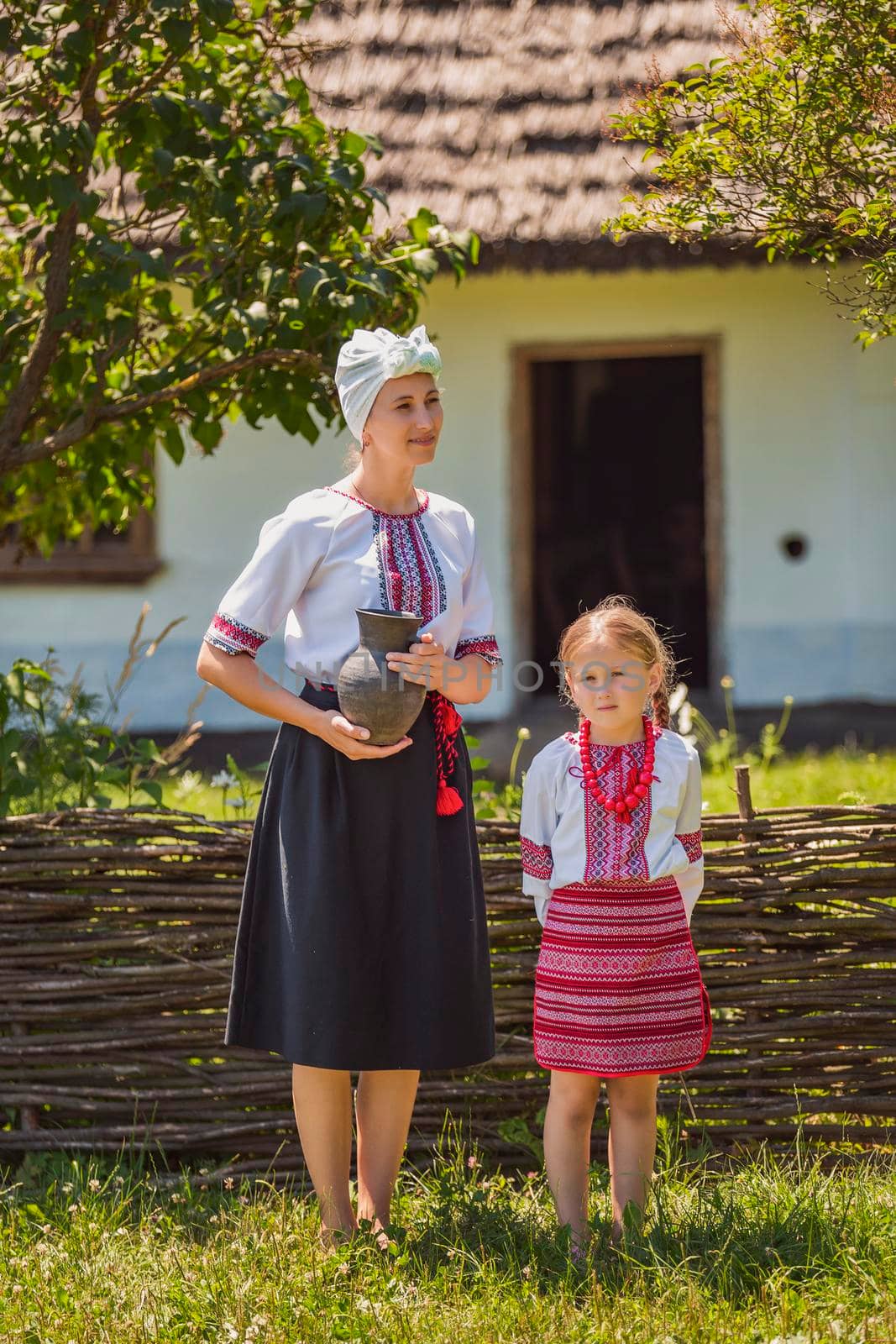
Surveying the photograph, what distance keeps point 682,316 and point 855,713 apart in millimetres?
2198

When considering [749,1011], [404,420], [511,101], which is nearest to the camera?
[404,420]

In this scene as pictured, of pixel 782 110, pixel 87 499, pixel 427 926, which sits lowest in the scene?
pixel 427 926

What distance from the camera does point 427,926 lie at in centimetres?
273

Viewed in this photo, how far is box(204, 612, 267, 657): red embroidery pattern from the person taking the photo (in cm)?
268

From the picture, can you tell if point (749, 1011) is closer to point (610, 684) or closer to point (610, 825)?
point (610, 825)

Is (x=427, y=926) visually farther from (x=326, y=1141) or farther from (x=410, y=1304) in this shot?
(x=410, y=1304)

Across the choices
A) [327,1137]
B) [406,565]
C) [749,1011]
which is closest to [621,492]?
[749,1011]

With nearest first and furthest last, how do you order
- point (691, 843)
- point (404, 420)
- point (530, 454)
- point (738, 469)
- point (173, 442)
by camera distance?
point (404, 420) < point (691, 843) < point (173, 442) < point (738, 469) < point (530, 454)

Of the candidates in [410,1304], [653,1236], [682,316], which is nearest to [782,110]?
[653,1236]

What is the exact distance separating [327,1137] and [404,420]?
133 cm

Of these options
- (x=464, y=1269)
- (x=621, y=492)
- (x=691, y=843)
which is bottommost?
(x=464, y=1269)

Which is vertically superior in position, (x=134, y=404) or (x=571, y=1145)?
(x=134, y=404)

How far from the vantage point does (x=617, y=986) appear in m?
2.69

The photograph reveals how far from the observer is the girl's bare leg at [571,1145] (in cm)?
272
